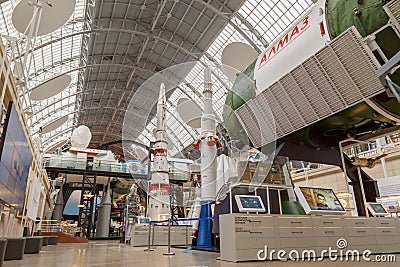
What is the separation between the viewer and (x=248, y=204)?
6695 mm

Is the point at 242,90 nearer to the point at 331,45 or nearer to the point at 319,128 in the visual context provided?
the point at 319,128

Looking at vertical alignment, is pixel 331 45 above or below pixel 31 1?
below

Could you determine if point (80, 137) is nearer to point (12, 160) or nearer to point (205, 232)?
point (205, 232)

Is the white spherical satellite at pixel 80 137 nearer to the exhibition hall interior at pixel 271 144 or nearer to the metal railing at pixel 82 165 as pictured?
the metal railing at pixel 82 165

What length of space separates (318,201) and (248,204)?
185cm

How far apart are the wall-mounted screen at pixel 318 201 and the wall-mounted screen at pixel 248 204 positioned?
104cm

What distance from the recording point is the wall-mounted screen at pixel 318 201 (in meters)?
6.95

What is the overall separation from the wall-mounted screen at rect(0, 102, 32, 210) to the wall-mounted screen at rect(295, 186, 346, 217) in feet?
21.9

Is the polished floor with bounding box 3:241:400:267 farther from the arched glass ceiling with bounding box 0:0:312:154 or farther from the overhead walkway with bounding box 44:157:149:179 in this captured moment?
the overhead walkway with bounding box 44:157:149:179

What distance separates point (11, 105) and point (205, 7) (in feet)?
57.3

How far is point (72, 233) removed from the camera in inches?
871

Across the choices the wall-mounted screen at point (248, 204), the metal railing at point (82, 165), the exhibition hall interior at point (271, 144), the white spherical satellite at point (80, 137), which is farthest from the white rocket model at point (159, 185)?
the white spherical satellite at point (80, 137)

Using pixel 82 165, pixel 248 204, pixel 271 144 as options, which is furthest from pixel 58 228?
pixel 271 144

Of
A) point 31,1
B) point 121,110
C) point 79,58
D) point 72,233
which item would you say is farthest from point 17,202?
point 121,110
